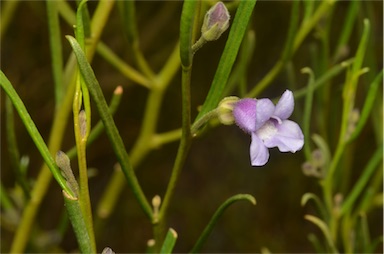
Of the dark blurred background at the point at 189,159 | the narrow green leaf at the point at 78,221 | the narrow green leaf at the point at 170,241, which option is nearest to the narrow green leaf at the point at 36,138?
the narrow green leaf at the point at 78,221

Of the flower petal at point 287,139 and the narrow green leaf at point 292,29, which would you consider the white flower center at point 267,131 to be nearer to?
the flower petal at point 287,139

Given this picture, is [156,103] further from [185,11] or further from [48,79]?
[48,79]

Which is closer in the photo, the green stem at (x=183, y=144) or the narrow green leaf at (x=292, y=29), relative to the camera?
the green stem at (x=183, y=144)

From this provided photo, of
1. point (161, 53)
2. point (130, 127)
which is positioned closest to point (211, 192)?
point (130, 127)

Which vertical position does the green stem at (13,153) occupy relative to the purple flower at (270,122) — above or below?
below

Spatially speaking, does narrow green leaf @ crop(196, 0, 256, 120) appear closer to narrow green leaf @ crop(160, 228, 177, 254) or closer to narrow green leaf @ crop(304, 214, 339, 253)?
narrow green leaf @ crop(160, 228, 177, 254)

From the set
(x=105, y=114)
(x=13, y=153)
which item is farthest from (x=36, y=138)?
(x=13, y=153)
